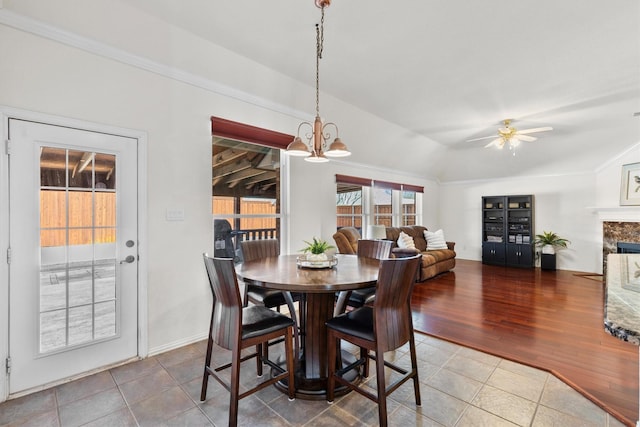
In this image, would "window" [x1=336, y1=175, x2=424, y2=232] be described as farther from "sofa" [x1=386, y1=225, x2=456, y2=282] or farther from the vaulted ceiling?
the vaulted ceiling

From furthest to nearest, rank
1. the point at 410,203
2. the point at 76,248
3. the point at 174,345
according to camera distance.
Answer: the point at 410,203, the point at 174,345, the point at 76,248

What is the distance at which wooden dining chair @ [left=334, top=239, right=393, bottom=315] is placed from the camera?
7.47 feet

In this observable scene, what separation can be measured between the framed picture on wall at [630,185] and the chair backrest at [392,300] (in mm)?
5946

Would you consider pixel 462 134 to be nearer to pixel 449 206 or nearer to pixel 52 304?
pixel 449 206

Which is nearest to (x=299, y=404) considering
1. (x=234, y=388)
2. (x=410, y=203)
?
(x=234, y=388)

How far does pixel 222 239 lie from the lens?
3.29 meters

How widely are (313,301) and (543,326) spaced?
278 cm

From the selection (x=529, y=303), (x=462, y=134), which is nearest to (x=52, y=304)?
(x=529, y=303)

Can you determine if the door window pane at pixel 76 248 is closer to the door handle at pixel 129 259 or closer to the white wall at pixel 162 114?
the door handle at pixel 129 259

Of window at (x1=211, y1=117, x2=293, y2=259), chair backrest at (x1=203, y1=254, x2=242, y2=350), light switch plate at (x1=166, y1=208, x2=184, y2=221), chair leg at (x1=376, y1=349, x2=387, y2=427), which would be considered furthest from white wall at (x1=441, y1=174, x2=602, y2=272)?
chair backrest at (x1=203, y1=254, x2=242, y2=350)

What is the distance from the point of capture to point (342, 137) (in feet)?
15.1

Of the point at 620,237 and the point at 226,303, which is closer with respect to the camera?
the point at 226,303

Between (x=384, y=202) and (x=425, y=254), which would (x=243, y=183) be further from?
(x=384, y=202)

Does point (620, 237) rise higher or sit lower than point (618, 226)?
lower
